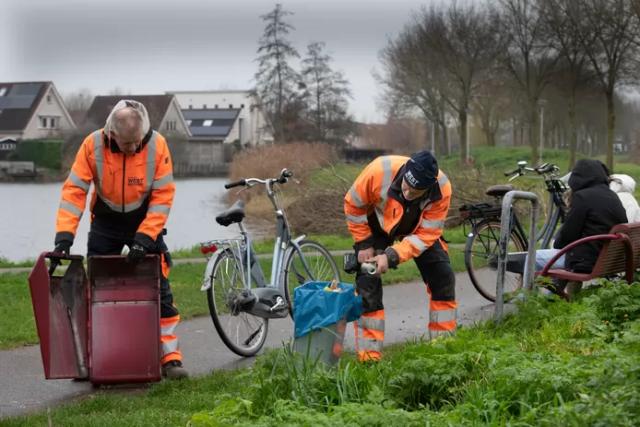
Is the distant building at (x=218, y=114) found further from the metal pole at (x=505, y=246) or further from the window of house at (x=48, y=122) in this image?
the metal pole at (x=505, y=246)

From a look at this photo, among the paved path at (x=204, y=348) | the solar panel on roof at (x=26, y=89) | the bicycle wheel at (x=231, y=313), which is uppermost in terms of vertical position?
the solar panel on roof at (x=26, y=89)

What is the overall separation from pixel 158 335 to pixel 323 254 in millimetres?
2644

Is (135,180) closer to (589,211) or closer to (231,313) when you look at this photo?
(231,313)

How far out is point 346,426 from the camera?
3494 mm

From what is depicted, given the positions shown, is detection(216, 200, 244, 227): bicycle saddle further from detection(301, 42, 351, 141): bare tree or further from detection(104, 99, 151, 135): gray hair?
detection(301, 42, 351, 141): bare tree

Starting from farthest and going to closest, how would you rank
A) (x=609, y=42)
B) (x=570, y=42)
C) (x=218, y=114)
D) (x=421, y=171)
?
(x=218, y=114), (x=570, y=42), (x=609, y=42), (x=421, y=171)

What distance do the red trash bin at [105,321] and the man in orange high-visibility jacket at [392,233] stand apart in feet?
4.56

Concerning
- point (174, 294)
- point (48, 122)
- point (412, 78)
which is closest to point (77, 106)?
point (48, 122)

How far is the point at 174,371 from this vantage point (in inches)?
261

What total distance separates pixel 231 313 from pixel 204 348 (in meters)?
0.64

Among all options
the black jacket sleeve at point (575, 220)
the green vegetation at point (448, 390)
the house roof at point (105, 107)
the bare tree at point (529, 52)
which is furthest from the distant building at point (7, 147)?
the green vegetation at point (448, 390)

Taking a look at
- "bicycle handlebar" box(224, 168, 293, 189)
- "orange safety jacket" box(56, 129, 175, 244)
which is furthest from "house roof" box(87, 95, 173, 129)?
"orange safety jacket" box(56, 129, 175, 244)

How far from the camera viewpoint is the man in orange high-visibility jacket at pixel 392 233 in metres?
6.27

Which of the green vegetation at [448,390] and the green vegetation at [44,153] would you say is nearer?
the green vegetation at [448,390]
